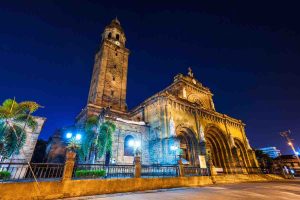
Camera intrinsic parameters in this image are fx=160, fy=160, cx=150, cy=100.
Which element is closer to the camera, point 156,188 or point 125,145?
point 156,188

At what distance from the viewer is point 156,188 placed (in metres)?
12.4

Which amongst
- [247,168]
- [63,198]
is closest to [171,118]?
[63,198]

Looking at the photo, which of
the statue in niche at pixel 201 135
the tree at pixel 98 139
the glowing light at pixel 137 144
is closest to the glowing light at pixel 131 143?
the glowing light at pixel 137 144

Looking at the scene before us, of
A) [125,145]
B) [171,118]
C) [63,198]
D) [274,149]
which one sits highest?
[274,149]

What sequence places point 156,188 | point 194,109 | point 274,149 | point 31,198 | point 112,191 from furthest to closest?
point 274,149, point 194,109, point 156,188, point 112,191, point 31,198

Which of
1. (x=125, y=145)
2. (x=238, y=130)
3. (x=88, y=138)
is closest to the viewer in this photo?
(x=88, y=138)

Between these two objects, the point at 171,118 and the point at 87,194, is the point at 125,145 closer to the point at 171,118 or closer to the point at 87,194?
the point at 171,118

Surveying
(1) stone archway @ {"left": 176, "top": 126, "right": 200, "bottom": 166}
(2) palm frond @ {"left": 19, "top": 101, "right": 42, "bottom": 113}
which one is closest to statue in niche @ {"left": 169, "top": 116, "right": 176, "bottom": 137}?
(1) stone archway @ {"left": 176, "top": 126, "right": 200, "bottom": 166}

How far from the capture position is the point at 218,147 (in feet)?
96.8

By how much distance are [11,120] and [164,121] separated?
16944 mm

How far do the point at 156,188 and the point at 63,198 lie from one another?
6.61m

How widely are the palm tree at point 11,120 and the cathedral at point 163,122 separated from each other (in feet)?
26.7

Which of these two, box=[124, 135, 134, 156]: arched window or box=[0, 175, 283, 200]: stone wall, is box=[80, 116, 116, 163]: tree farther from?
box=[0, 175, 283, 200]: stone wall

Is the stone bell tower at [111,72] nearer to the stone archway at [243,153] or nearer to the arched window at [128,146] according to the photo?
the arched window at [128,146]
